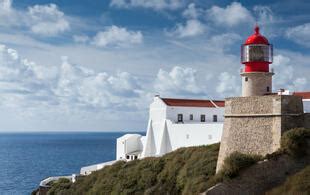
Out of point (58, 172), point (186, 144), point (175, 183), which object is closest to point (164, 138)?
point (186, 144)

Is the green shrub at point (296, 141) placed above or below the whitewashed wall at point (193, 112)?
below

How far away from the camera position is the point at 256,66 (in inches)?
858

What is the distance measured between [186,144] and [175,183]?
8977 mm

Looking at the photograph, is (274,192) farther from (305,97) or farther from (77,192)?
(77,192)

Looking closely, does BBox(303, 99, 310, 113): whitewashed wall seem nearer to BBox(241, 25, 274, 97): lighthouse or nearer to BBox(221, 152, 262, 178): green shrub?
BBox(241, 25, 274, 97): lighthouse

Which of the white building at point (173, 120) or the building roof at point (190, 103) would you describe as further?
the building roof at point (190, 103)

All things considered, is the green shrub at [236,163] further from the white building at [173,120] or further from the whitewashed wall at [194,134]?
the white building at [173,120]

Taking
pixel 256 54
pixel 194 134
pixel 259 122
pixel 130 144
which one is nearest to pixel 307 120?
pixel 259 122

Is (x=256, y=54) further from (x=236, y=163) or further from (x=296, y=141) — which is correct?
(x=236, y=163)

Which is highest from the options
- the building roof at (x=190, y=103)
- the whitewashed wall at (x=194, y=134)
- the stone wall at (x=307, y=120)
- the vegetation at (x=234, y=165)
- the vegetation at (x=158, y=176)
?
the building roof at (x=190, y=103)

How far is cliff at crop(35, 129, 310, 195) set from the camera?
17.1 meters

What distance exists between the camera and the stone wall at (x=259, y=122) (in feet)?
59.0

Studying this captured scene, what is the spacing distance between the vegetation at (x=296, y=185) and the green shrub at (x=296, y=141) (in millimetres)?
826

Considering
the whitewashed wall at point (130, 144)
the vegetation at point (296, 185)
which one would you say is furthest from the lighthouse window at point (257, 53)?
the whitewashed wall at point (130, 144)
